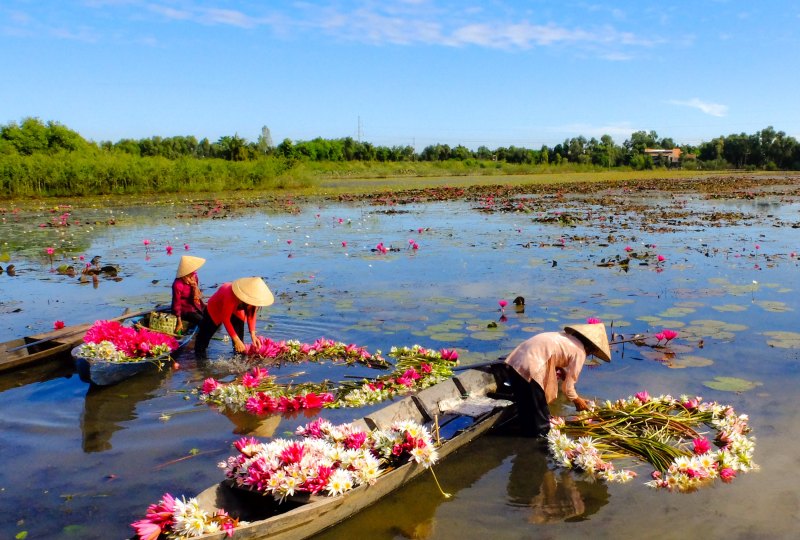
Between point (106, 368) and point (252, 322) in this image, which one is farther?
point (252, 322)

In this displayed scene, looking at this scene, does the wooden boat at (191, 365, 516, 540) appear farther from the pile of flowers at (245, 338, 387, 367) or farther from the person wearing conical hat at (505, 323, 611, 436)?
the pile of flowers at (245, 338, 387, 367)

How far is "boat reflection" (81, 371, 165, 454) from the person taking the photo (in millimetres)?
5539

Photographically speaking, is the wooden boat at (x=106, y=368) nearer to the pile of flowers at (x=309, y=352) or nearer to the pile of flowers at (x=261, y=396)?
the pile of flowers at (x=261, y=396)

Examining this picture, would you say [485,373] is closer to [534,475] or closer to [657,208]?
[534,475]

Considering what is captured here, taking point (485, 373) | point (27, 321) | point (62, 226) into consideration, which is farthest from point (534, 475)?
point (62, 226)

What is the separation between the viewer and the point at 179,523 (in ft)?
11.1

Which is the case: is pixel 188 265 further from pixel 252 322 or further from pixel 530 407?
pixel 530 407

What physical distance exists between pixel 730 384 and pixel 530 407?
7.86 ft

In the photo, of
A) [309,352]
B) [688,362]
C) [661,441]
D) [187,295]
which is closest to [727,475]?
[661,441]

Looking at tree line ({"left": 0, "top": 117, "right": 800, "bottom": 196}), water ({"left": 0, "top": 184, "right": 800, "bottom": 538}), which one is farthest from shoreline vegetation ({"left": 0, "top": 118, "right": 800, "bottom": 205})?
water ({"left": 0, "top": 184, "right": 800, "bottom": 538})

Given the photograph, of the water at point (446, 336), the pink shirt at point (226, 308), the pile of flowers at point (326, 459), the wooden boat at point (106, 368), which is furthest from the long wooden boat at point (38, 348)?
the pile of flowers at point (326, 459)

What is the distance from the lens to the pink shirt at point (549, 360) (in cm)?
529

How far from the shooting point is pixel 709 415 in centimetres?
549

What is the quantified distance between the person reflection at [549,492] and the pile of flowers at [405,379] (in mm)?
1548
